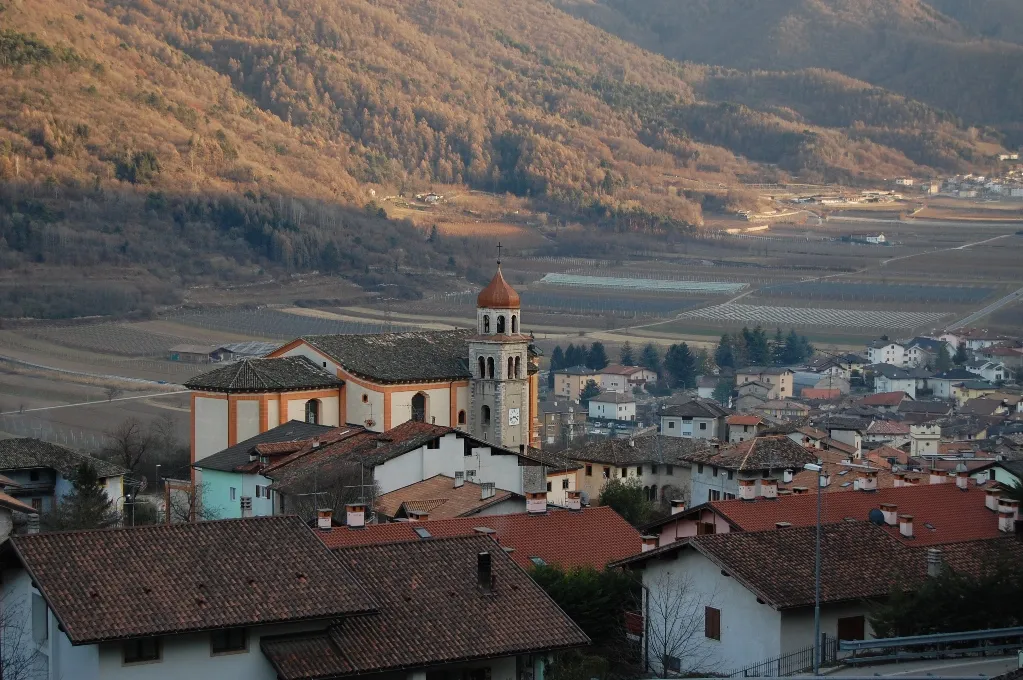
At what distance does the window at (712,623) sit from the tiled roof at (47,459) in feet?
96.4

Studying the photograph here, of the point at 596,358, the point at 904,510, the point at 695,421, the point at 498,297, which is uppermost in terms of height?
the point at 498,297

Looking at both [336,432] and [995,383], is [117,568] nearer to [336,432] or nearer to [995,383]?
[336,432]

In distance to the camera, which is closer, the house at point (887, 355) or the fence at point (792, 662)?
the fence at point (792, 662)

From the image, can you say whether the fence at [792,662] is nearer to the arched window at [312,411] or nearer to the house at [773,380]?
the arched window at [312,411]

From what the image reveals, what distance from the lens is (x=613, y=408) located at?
121 m

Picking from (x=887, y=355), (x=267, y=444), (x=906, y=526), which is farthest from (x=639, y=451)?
(x=887, y=355)

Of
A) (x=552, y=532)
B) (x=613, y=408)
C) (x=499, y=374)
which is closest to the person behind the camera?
(x=552, y=532)

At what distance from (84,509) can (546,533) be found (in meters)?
12.7

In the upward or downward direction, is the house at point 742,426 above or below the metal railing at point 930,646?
below

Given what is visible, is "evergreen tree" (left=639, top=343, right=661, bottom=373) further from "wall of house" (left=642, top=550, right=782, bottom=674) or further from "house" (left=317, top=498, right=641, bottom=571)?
"wall of house" (left=642, top=550, right=782, bottom=674)

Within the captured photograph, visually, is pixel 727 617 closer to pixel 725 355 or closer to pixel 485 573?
pixel 485 573

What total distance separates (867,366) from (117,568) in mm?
125263

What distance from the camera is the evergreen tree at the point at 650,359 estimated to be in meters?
144

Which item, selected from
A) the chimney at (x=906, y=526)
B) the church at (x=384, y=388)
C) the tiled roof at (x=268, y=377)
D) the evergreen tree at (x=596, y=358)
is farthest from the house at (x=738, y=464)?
the evergreen tree at (x=596, y=358)
